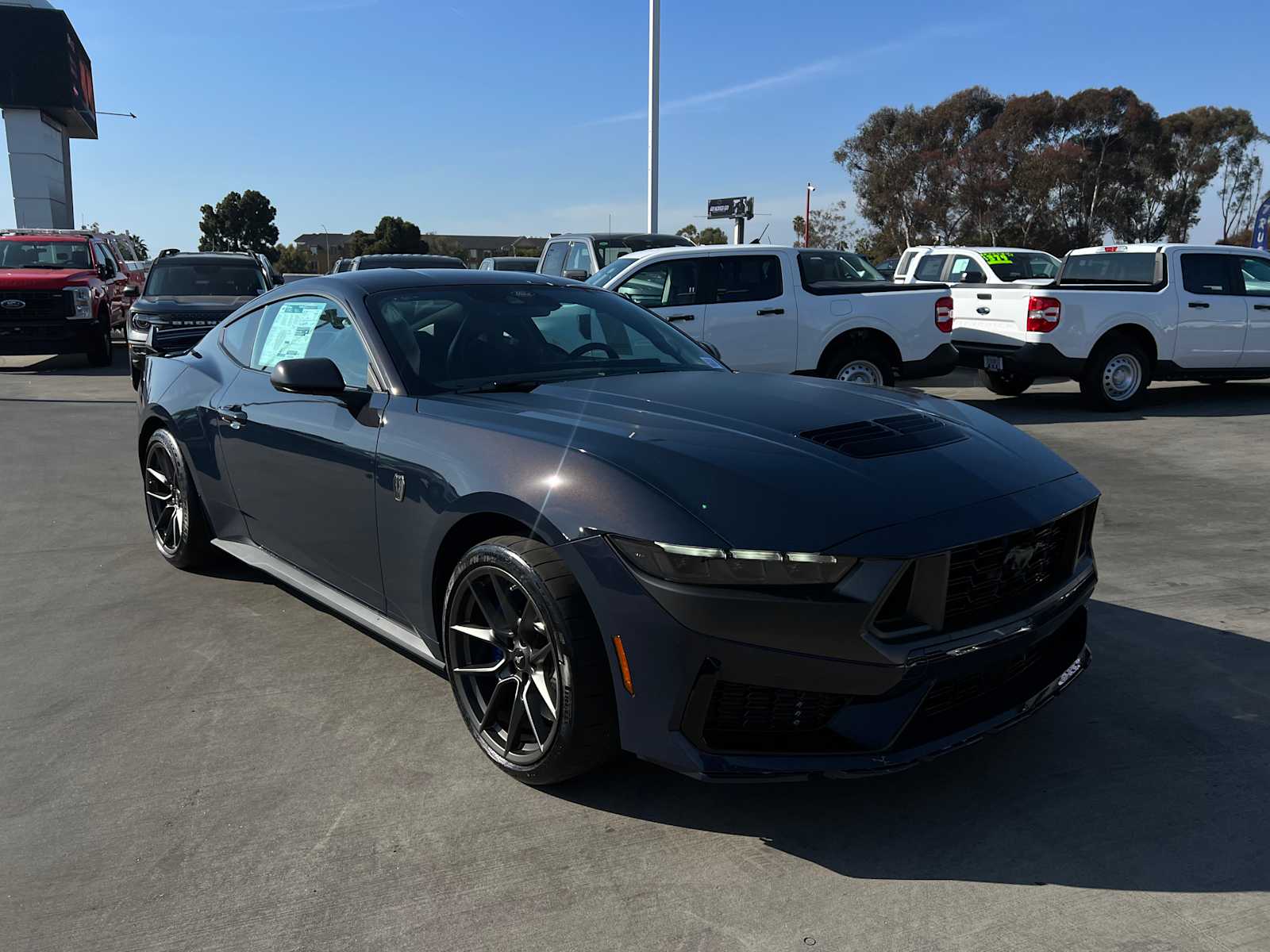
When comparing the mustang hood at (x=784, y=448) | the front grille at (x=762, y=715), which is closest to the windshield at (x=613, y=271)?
the mustang hood at (x=784, y=448)

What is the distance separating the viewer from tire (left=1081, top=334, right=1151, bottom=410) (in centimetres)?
1134

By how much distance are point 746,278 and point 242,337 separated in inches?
268

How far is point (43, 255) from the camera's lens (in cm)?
1691

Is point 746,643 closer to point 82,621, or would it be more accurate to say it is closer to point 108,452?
point 82,621

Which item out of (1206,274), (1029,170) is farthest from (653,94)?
(1029,170)

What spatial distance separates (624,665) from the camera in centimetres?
262

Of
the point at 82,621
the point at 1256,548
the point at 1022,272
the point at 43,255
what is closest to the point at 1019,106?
the point at 1022,272

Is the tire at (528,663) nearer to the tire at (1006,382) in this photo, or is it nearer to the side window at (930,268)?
the tire at (1006,382)

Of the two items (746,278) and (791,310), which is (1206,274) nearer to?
(791,310)

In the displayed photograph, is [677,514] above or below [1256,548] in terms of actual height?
above

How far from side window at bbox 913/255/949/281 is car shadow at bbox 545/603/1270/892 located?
14.4 m

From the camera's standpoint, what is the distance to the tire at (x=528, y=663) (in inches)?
106

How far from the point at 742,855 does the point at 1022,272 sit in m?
16.5

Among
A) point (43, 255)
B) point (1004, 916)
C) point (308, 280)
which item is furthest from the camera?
point (43, 255)
